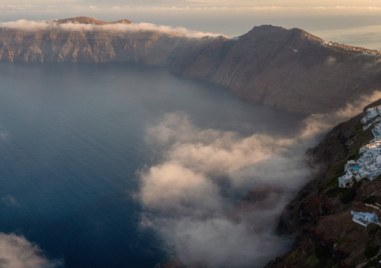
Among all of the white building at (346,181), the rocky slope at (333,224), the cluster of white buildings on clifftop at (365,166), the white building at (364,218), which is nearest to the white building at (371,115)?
the rocky slope at (333,224)

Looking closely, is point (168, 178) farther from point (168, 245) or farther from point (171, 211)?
point (168, 245)

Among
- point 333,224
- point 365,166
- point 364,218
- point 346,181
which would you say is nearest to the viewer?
point 364,218

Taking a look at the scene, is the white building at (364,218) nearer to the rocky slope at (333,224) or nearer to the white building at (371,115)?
the rocky slope at (333,224)

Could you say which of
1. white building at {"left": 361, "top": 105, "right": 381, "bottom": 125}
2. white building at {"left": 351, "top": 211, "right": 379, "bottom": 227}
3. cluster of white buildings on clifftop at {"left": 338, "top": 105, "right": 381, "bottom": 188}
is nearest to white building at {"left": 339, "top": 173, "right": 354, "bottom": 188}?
cluster of white buildings on clifftop at {"left": 338, "top": 105, "right": 381, "bottom": 188}

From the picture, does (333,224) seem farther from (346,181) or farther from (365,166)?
(365,166)

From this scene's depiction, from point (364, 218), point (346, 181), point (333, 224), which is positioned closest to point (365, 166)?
point (346, 181)

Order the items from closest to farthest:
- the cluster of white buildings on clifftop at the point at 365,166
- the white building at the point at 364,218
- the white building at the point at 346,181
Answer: the white building at the point at 364,218 → the cluster of white buildings on clifftop at the point at 365,166 → the white building at the point at 346,181

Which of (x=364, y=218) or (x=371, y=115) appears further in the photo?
(x=371, y=115)
